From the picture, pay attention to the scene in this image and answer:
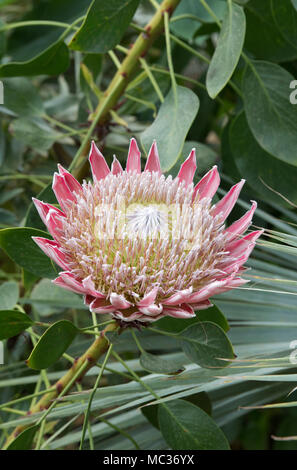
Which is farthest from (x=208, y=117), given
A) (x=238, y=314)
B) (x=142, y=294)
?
(x=142, y=294)

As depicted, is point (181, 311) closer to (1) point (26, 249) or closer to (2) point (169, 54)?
(1) point (26, 249)

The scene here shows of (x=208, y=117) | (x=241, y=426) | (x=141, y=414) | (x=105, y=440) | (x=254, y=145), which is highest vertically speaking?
(x=254, y=145)

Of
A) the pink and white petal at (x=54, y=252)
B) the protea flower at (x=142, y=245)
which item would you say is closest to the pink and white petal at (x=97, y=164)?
the protea flower at (x=142, y=245)

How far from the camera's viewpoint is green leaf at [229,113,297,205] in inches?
36.1

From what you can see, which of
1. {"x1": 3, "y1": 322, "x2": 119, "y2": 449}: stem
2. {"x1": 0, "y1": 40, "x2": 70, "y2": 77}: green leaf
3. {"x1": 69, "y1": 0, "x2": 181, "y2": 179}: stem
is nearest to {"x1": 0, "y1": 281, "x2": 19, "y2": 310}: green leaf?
{"x1": 3, "y1": 322, "x2": 119, "y2": 449}: stem

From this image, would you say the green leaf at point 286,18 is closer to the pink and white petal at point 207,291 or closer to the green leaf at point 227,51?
the green leaf at point 227,51

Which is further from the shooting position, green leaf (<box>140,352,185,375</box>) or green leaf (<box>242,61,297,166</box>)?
green leaf (<box>242,61,297,166</box>)

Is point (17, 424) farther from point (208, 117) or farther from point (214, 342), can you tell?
point (208, 117)

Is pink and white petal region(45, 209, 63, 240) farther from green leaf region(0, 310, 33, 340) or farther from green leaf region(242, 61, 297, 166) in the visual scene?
green leaf region(242, 61, 297, 166)

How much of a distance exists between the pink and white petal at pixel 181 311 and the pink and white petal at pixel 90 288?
7cm

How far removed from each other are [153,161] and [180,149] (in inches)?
1.5

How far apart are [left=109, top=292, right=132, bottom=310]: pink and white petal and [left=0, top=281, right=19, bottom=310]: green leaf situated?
0.23 m

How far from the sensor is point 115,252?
619mm

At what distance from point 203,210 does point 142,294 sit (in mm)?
123
